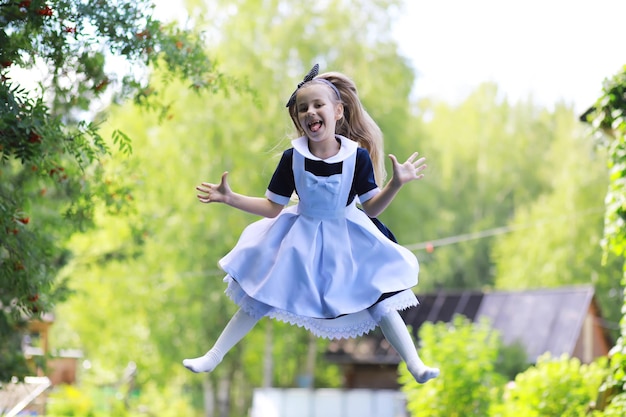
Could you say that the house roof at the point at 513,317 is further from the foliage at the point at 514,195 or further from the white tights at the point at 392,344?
the white tights at the point at 392,344

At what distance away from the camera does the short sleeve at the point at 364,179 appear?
3402mm

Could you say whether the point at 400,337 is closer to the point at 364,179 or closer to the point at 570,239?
the point at 364,179

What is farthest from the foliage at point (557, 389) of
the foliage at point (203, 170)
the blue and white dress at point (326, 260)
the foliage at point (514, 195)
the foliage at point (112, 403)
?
the foliage at point (514, 195)

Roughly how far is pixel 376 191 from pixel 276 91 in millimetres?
16901

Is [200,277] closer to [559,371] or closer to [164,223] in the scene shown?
[164,223]

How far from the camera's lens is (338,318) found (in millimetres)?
3367

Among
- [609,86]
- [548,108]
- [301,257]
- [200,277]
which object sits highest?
[548,108]

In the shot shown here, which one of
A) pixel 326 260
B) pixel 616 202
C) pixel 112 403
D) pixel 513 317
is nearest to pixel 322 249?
pixel 326 260

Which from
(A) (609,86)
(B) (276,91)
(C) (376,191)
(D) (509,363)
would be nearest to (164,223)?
(B) (276,91)

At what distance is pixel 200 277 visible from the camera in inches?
793

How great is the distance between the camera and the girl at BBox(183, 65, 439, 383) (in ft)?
10.7

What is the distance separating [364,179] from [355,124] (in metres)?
0.27

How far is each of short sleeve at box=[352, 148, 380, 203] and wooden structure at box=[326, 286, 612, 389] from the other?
1749 cm

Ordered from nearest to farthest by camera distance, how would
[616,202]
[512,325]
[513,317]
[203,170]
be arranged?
[616,202] < [203,170] < [512,325] < [513,317]
